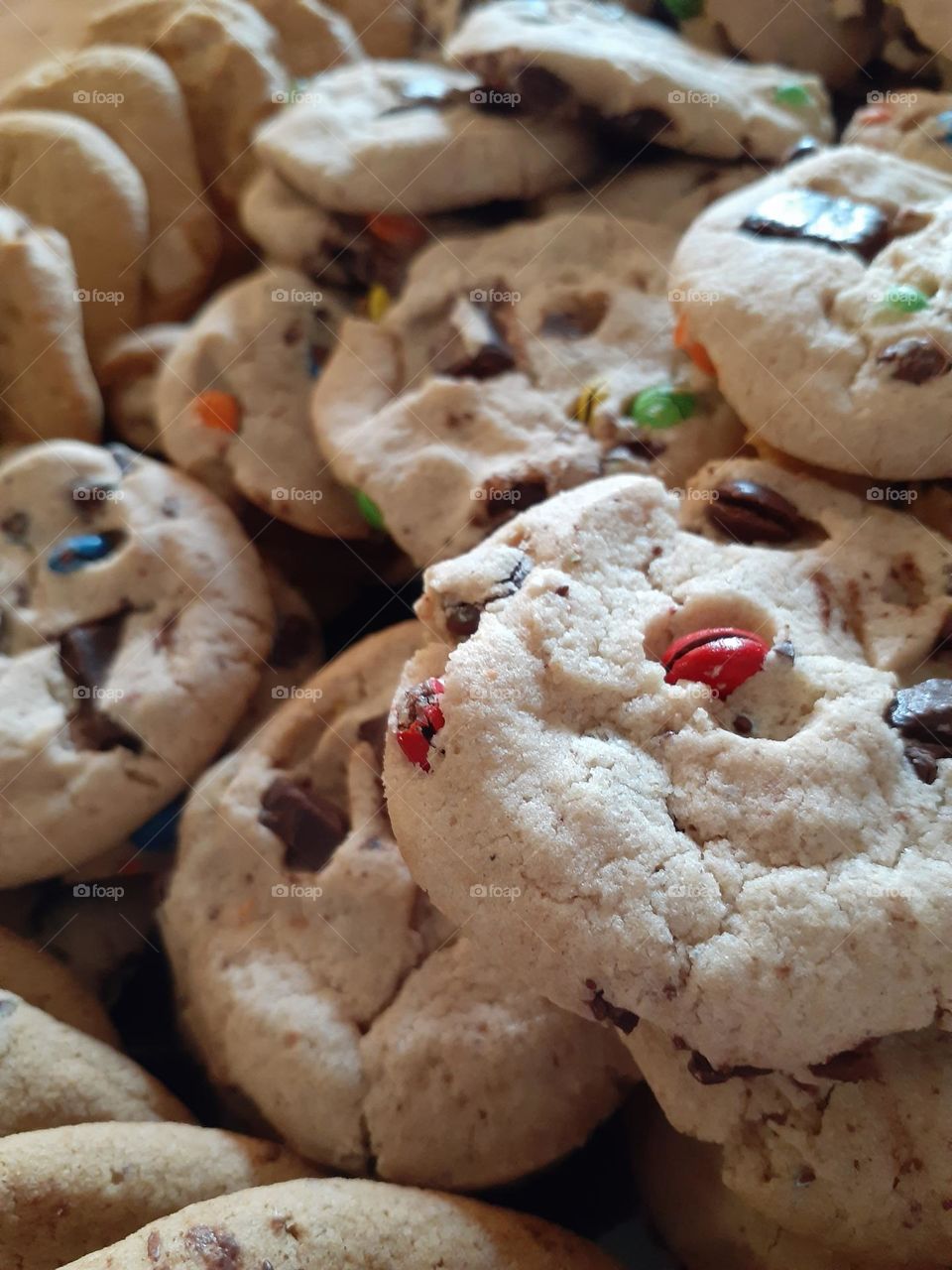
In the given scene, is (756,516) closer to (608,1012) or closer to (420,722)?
(420,722)

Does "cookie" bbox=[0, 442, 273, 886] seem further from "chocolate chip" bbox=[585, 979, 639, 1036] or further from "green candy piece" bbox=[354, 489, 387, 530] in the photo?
"chocolate chip" bbox=[585, 979, 639, 1036]

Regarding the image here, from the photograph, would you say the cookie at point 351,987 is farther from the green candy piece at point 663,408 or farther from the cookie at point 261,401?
the green candy piece at point 663,408

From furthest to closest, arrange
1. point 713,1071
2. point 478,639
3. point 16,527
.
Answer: point 16,527 → point 478,639 → point 713,1071

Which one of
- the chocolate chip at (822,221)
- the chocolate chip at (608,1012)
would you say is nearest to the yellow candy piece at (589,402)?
the chocolate chip at (822,221)

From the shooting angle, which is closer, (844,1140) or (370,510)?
(844,1140)

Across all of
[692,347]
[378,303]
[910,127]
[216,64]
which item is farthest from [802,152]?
[216,64]

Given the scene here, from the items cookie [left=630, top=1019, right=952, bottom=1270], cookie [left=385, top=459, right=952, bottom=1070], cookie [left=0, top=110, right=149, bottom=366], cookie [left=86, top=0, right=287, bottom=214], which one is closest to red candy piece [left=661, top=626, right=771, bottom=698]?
cookie [left=385, top=459, right=952, bottom=1070]

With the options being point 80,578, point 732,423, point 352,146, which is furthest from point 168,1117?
point 352,146
